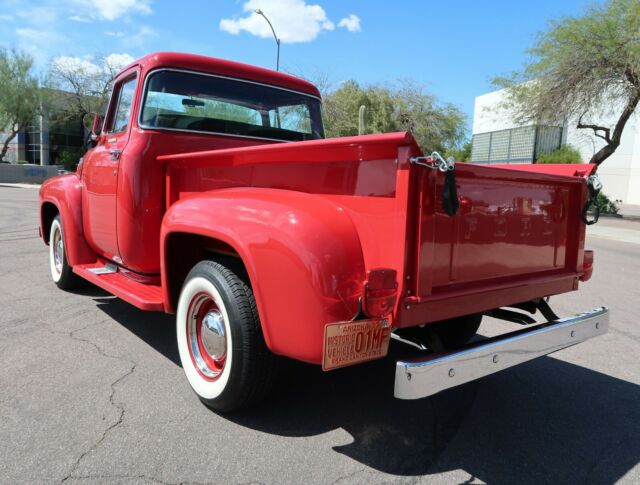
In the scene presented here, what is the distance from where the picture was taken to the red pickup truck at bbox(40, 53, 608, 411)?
227cm

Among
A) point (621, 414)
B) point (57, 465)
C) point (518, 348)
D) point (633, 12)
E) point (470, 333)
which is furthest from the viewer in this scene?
point (633, 12)

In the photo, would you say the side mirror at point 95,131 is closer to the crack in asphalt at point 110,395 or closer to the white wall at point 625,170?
the crack in asphalt at point 110,395

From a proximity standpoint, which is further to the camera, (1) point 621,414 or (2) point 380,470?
(1) point 621,414

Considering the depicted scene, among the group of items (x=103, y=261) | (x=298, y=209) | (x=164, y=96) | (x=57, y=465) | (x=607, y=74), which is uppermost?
(x=607, y=74)

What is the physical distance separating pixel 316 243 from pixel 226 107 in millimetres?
2434

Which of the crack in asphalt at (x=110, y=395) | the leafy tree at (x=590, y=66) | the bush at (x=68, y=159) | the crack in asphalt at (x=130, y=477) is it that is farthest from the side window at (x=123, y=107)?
the bush at (x=68, y=159)

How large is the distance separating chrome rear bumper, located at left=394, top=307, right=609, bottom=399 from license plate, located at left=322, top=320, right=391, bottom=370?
14 centimetres

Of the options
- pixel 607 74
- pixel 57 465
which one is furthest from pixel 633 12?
pixel 57 465

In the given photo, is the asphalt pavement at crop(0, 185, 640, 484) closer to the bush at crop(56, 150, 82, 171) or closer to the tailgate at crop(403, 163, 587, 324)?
the tailgate at crop(403, 163, 587, 324)

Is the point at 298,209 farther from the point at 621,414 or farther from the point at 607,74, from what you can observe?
the point at 607,74

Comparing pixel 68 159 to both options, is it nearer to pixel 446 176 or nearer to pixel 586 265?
pixel 586 265

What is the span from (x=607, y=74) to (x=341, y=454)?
68.9ft

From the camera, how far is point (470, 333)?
12.9 ft

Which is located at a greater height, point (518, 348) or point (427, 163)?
point (427, 163)
